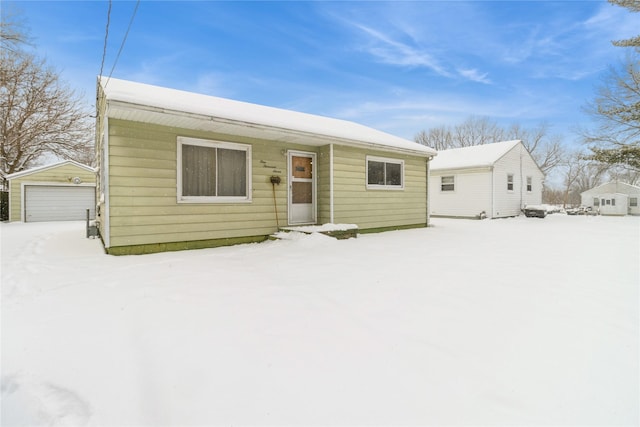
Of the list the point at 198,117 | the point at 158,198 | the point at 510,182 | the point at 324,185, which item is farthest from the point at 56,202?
the point at 510,182

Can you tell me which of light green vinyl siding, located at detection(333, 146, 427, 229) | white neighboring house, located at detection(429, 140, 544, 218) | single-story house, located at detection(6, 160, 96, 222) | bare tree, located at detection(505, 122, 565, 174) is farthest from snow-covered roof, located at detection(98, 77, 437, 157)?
bare tree, located at detection(505, 122, 565, 174)

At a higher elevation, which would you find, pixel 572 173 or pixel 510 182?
pixel 572 173

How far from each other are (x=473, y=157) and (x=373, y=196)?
9.57 m

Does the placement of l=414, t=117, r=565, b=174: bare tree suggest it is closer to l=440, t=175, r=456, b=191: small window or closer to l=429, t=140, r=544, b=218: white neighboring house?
l=429, t=140, r=544, b=218: white neighboring house

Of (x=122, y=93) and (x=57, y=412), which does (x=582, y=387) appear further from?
(x=122, y=93)

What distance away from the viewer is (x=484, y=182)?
14547mm

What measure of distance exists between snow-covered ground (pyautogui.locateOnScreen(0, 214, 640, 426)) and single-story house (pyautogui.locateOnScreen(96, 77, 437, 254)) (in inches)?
66.1

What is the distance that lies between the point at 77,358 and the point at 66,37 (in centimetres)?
792

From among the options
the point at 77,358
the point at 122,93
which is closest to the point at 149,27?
the point at 122,93

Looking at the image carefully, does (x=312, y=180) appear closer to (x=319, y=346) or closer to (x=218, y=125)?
(x=218, y=125)

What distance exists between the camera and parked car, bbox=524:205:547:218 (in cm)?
1500

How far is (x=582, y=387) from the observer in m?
1.71

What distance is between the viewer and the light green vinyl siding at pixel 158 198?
210 inches

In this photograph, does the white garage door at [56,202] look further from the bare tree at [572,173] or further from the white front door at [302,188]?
the bare tree at [572,173]
